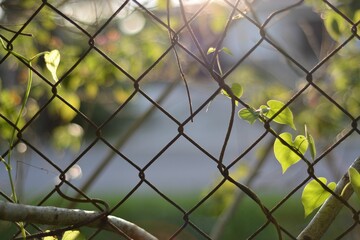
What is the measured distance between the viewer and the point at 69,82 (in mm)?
2211

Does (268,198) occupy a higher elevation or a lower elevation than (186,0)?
lower

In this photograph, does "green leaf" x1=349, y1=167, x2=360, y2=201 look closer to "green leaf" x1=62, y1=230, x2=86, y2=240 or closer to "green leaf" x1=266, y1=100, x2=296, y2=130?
"green leaf" x1=266, y1=100, x2=296, y2=130

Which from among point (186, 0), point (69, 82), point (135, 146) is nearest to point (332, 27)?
point (186, 0)

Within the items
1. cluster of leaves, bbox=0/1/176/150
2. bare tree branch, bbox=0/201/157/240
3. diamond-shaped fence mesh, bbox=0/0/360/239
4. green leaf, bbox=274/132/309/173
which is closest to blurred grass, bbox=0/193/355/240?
diamond-shaped fence mesh, bbox=0/0/360/239

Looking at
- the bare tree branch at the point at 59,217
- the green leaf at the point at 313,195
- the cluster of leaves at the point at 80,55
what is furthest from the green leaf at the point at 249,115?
the cluster of leaves at the point at 80,55

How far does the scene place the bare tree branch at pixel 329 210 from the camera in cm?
107

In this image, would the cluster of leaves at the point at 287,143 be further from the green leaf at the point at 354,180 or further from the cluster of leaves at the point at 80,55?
the cluster of leaves at the point at 80,55

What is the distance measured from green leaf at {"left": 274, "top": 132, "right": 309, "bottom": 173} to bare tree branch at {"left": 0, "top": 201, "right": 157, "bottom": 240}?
0.24 m

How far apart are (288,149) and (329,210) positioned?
0.42 feet

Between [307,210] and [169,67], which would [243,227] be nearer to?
[169,67]

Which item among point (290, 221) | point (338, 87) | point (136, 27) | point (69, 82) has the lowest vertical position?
point (290, 221)

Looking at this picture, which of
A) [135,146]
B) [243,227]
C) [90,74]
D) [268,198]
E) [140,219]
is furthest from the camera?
[135,146]

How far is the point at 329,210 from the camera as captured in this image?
1080mm

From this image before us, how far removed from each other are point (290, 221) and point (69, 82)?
3.88m
